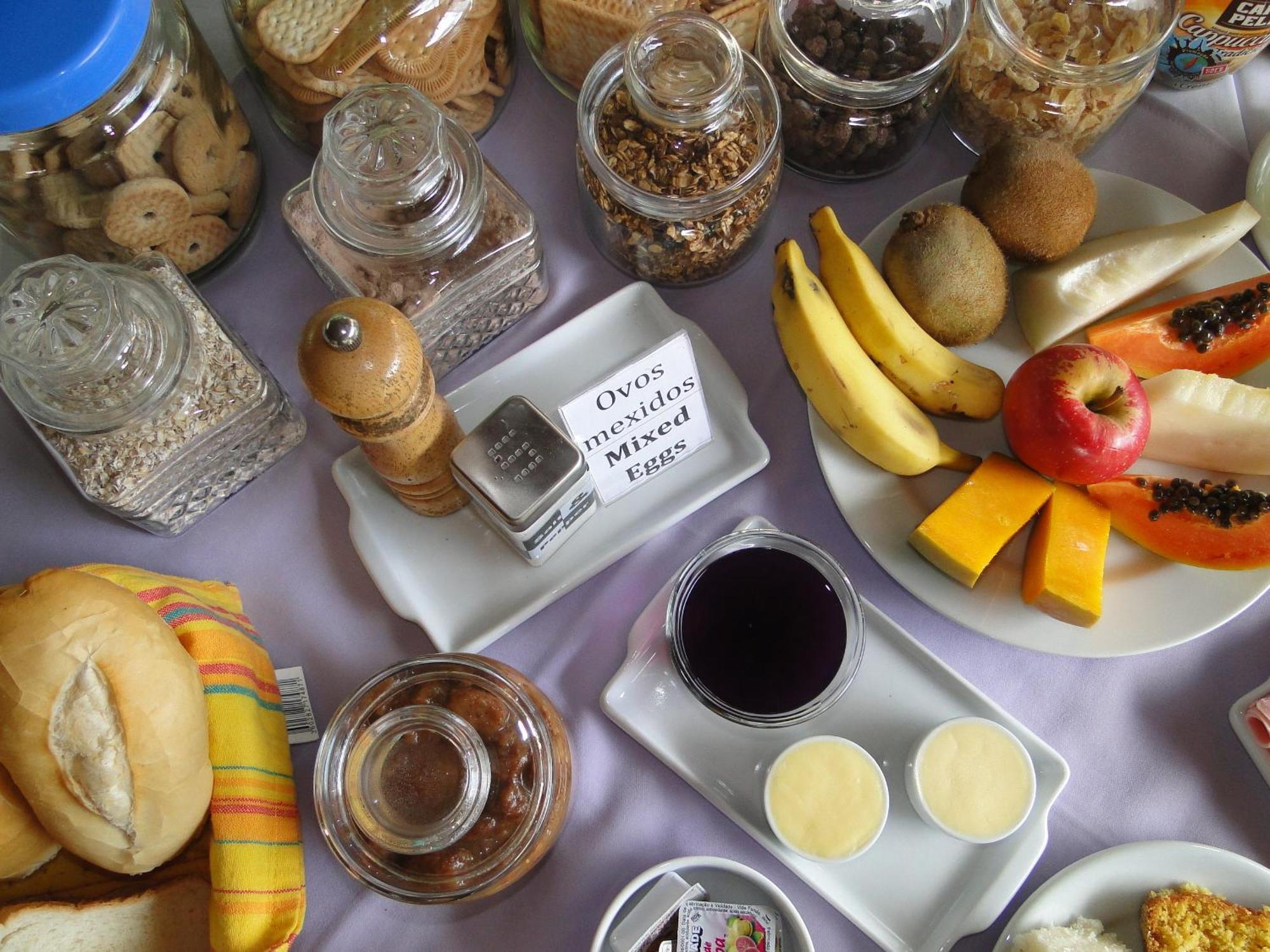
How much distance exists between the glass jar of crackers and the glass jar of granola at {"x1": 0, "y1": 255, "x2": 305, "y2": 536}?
0.20 metres

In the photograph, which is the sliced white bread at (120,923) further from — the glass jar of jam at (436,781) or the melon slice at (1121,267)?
the melon slice at (1121,267)

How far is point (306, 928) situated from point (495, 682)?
28 centimetres

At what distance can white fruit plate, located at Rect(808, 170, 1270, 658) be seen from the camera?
2.60 ft

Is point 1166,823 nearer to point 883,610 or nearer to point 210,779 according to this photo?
point 883,610

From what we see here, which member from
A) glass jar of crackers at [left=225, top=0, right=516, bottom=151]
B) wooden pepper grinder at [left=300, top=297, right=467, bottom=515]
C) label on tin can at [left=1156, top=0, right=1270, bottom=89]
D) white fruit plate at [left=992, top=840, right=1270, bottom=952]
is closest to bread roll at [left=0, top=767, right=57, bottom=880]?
wooden pepper grinder at [left=300, top=297, right=467, bottom=515]

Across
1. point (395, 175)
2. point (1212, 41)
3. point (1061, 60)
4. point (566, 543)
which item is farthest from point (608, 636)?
point (1212, 41)

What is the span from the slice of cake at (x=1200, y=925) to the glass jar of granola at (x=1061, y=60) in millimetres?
651

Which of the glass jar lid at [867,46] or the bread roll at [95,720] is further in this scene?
the glass jar lid at [867,46]

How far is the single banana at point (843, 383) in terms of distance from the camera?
80 centimetres

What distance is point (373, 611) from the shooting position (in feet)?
2.83

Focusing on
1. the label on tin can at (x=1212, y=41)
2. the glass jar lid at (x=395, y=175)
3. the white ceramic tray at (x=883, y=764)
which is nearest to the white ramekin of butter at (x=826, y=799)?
the white ceramic tray at (x=883, y=764)

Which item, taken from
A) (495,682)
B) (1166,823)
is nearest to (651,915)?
(495,682)

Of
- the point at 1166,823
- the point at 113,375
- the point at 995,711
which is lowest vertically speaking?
the point at 1166,823

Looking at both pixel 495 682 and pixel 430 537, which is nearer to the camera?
pixel 495 682
